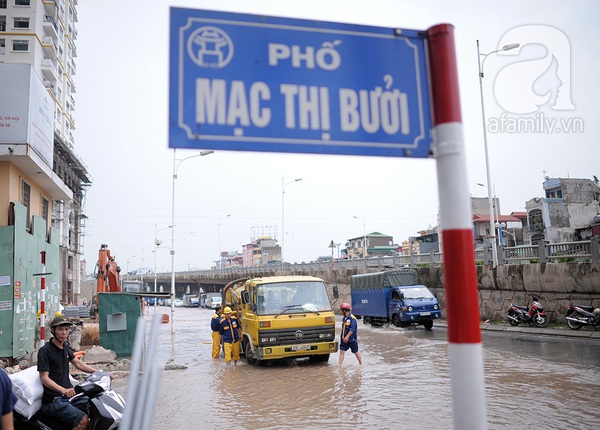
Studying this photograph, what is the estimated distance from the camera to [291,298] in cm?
1425

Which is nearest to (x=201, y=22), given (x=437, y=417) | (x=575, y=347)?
(x=437, y=417)

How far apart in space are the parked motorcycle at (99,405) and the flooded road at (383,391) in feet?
9.65

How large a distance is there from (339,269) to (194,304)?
3865 cm

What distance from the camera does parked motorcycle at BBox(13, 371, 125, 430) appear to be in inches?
204

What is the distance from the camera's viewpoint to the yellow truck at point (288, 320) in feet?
44.6

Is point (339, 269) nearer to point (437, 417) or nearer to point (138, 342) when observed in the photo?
point (437, 417)

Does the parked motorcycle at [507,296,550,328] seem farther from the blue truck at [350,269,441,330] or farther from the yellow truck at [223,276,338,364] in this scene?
the yellow truck at [223,276,338,364]

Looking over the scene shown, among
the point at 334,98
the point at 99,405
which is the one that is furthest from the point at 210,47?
the point at 99,405

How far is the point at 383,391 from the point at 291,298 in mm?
4456

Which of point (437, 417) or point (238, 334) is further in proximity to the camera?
point (238, 334)

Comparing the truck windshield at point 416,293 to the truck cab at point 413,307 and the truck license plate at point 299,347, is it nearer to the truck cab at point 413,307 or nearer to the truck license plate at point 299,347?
the truck cab at point 413,307

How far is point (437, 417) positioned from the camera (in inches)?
320

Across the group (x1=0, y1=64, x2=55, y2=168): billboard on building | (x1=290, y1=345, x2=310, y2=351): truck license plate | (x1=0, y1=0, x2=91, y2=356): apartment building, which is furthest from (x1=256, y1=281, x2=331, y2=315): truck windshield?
(x1=0, y1=64, x2=55, y2=168): billboard on building

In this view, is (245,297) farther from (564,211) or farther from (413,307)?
(564,211)
